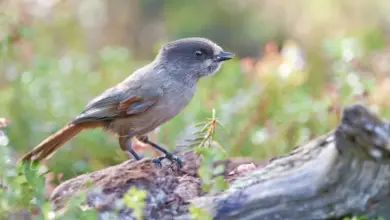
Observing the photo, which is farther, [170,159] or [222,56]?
[222,56]

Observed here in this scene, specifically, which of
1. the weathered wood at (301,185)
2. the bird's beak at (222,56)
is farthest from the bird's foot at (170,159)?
the bird's beak at (222,56)

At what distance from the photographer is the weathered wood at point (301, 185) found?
9.25 ft

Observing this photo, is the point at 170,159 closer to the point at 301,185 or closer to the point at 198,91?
the point at 301,185

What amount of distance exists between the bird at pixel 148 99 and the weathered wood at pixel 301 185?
1.00 meters

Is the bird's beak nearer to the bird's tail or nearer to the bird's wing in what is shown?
the bird's wing

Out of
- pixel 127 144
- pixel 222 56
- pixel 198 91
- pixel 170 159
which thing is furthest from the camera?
pixel 198 91

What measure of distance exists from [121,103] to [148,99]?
0.18 meters

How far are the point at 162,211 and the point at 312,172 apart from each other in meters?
0.70

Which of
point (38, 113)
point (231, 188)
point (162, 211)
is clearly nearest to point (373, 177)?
point (231, 188)

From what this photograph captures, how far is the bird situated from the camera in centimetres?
457

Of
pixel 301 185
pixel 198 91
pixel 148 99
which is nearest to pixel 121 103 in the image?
pixel 148 99

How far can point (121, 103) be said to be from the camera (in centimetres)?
461

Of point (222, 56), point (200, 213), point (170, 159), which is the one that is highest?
point (222, 56)

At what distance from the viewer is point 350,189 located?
299 cm
